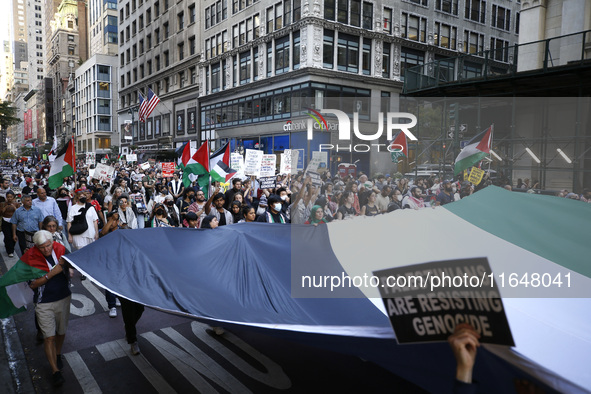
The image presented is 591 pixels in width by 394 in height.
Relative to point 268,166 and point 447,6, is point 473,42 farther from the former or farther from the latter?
point 268,166

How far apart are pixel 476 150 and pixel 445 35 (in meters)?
31.8

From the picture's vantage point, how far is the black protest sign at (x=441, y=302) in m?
2.19

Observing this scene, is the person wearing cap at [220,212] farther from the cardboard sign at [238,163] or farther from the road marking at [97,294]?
the cardboard sign at [238,163]

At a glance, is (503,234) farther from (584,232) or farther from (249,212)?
(249,212)

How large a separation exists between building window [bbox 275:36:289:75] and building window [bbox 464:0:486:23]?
19089 millimetres

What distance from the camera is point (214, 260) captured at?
532cm

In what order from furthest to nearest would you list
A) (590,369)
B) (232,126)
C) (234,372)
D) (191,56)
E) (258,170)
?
(191,56) → (232,126) → (258,170) → (234,372) → (590,369)

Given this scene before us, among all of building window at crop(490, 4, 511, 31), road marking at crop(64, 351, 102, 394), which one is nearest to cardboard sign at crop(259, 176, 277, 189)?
road marking at crop(64, 351, 102, 394)

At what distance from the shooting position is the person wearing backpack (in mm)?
8922

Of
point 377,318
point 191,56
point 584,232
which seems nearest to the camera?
point 377,318

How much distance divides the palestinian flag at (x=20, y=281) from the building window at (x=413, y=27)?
37763 mm

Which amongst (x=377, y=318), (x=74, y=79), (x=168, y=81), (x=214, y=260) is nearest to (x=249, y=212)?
(x=214, y=260)

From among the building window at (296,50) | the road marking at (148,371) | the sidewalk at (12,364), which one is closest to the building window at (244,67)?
the building window at (296,50)

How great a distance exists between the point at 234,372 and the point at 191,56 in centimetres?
4608
